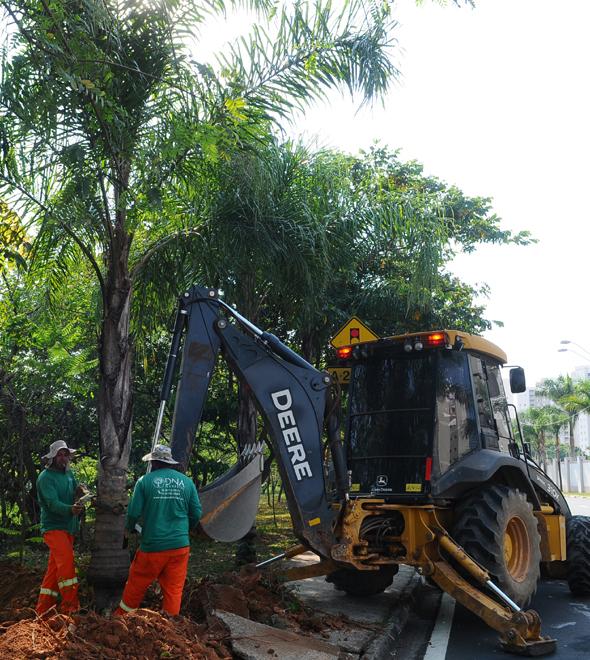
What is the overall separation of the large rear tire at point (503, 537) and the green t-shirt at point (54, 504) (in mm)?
3597

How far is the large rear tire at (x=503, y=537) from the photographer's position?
282 inches

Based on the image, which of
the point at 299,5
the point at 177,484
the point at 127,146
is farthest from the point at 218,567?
the point at 299,5

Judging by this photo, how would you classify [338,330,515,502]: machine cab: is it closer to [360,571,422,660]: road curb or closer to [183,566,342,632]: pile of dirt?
[360,571,422,660]: road curb

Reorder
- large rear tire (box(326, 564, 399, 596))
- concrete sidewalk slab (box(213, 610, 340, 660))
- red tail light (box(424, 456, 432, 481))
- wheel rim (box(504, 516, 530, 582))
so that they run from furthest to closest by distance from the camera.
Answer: large rear tire (box(326, 564, 399, 596)), wheel rim (box(504, 516, 530, 582)), red tail light (box(424, 456, 432, 481)), concrete sidewalk slab (box(213, 610, 340, 660))

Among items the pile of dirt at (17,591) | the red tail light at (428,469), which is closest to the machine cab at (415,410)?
the red tail light at (428,469)

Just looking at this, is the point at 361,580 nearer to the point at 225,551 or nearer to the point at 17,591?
the point at 17,591

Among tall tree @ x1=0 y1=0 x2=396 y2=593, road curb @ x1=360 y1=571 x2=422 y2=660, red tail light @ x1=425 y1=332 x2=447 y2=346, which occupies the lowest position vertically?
road curb @ x1=360 y1=571 x2=422 y2=660

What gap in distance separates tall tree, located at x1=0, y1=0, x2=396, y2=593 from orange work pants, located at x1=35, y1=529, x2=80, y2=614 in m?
0.24

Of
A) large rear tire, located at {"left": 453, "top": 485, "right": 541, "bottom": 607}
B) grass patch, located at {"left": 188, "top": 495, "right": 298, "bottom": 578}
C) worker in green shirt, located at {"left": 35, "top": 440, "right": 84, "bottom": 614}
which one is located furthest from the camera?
grass patch, located at {"left": 188, "top": 495, "right": 298, "bottom": 578}

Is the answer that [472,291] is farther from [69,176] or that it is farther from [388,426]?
[69,176]

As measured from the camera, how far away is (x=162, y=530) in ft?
19.4

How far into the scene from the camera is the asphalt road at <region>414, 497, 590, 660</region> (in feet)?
21.8

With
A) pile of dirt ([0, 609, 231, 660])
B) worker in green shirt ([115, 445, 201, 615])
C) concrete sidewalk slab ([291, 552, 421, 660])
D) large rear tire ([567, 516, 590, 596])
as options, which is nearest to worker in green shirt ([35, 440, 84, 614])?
worker in green shirt ([115, 445, 201, 615])

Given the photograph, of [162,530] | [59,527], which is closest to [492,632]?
[162,530]
